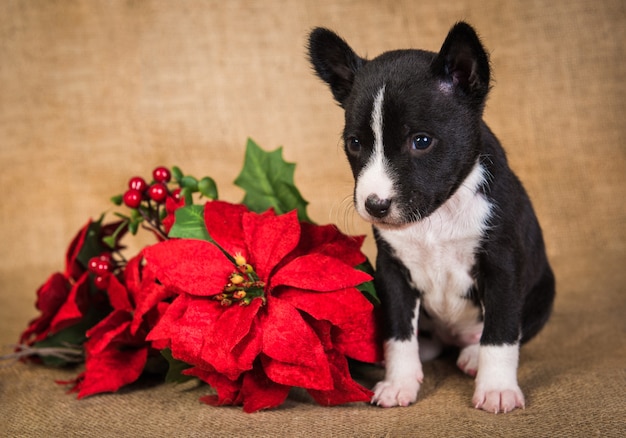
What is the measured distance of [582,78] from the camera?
454cm

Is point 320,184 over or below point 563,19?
below

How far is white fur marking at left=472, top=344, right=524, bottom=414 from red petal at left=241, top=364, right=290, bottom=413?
583 mm

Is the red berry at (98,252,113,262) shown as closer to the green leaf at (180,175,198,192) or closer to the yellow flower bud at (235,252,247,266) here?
the green leaf at (180,175,198,192)

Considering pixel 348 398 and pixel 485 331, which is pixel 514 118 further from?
pixel 348 398

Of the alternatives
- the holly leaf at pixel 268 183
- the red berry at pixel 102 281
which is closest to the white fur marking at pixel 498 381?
the holly leaf at pixel 268 183

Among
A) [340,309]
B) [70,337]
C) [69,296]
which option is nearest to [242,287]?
[340,309]

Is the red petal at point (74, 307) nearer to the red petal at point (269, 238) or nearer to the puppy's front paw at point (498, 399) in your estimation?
the red petal at point (269, 238)

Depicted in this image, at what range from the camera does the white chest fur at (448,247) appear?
8.63 ft

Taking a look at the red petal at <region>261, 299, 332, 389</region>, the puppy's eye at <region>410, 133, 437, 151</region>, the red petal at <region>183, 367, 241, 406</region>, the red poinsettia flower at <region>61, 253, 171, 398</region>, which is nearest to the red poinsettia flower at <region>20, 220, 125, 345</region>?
the red poinsettia flower at <region>61, 253, 171, 398</region>

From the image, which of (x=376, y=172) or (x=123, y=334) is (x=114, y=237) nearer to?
(x=123, y=334)

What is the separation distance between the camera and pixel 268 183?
2990 mm

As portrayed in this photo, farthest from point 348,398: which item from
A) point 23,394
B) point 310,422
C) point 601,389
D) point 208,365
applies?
point 23,394

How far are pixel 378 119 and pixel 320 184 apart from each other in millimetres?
2336

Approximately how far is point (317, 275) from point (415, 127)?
512 mm
